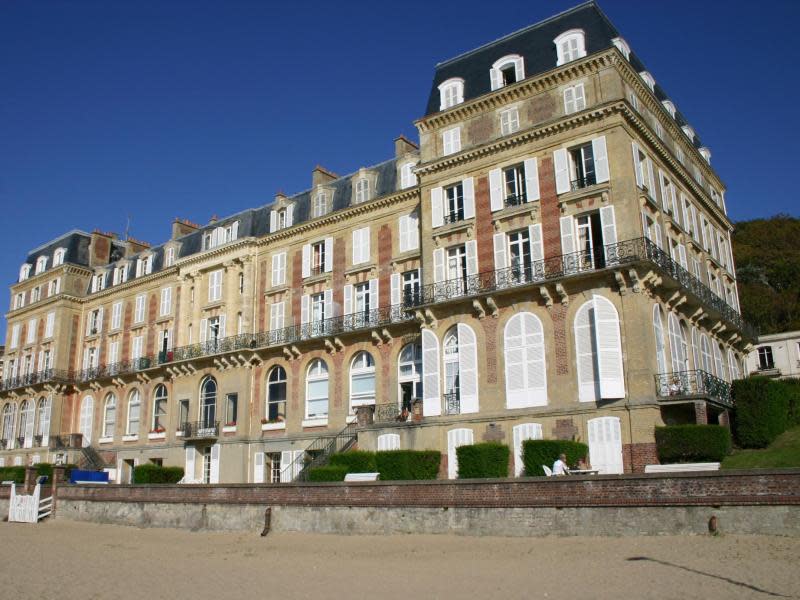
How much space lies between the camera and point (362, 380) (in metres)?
31.6

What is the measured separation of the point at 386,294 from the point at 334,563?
1597 cm

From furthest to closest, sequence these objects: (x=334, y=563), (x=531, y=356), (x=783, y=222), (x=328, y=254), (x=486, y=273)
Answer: (x=783, y=222)
(x=328, y=254)
(x=486, y=273)
(x=531, y=356)
(x=334, y=563)

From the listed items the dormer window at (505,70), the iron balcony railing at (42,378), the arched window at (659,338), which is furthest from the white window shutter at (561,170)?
the iron balcony railing at (42,378)

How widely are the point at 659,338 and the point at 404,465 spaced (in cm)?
911

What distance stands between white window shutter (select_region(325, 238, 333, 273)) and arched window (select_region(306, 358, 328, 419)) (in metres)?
4.19

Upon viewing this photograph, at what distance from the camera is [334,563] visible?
55.7ft

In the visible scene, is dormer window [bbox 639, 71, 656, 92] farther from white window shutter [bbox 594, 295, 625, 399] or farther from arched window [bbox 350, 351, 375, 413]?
arched window [bbox 350, 351, 375, 413]

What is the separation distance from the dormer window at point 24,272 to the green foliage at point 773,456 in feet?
155

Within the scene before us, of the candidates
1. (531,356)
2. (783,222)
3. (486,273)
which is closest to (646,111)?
(486,273)

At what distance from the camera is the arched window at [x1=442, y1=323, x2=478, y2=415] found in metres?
25.5

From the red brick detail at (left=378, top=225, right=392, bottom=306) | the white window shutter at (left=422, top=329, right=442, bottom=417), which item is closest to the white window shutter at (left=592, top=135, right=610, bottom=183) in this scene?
the white window shutter at (left=422, top=329, right=442, bottom=417)

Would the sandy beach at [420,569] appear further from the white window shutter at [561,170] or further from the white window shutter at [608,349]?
the white window shutter at [561,170]

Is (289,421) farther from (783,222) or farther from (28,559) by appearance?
(783,222)

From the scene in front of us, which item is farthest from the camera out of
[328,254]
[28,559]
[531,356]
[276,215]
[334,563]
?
[276,215]
